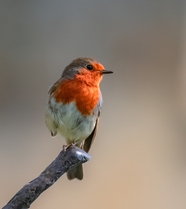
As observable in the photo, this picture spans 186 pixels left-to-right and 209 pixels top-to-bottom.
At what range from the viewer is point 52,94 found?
161cm

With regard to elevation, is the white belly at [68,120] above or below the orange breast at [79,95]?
below

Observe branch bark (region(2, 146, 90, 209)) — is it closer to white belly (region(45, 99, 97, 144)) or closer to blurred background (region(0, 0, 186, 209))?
white belly (region(45, 99, 97, 144))

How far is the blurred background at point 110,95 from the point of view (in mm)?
2824

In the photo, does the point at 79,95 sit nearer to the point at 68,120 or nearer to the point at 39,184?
the point at 68,120

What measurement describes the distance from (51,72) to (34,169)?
70 cm

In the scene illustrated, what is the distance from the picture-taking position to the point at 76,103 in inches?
61.1

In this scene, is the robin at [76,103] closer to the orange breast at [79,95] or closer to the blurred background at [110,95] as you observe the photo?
the orange breast at [79,95]

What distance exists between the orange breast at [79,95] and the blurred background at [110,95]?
1.22 m

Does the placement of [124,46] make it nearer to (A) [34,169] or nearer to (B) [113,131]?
(B) [113,131]

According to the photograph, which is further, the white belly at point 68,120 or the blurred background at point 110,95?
the blurred background at point 110,95

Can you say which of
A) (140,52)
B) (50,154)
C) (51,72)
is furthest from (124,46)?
(50,154)

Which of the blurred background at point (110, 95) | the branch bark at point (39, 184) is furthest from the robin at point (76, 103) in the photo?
the blurred background at point (110, 95)

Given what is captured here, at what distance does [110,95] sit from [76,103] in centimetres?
139

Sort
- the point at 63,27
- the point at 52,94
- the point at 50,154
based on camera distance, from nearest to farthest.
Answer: the point at 52,94
the point at 50,154
the point at 63,27
